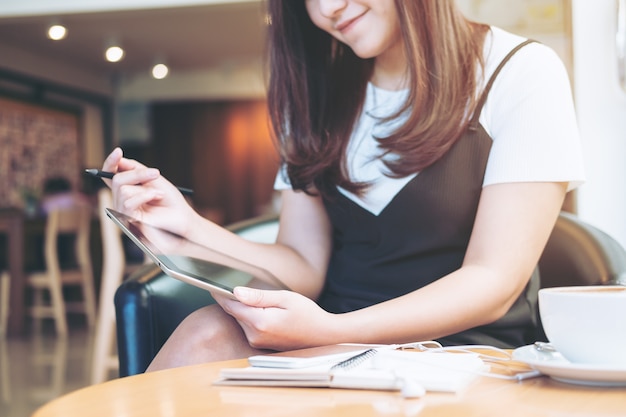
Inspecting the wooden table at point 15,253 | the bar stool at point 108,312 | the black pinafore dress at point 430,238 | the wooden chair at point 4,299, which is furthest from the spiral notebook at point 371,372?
the wooden chair at point 4,299

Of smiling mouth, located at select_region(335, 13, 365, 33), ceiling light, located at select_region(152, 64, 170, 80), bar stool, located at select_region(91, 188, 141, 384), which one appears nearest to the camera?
smiling mouth, located at select_region(335, 13, 365, 33)

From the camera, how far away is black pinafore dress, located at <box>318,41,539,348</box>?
3.66ft

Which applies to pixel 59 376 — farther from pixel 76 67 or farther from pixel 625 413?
pixel 76 67

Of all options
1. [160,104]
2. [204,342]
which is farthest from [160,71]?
[204,342]

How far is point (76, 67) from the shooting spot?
29.5 feet

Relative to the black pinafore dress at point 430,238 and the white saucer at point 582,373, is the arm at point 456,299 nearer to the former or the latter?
the black pinafore dress at point 430,238

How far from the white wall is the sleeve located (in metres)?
Answer: 1.65

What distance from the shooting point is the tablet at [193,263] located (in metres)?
0.79

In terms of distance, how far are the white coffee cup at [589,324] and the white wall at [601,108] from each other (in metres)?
2.12

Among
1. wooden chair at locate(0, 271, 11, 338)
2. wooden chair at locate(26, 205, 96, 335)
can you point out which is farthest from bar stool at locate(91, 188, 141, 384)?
wooden chair at locate(0, 271, 11, 338)

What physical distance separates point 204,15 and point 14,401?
4.69 m

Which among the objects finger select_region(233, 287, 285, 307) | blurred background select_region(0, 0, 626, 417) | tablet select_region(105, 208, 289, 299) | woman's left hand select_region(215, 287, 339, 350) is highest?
blurred background select_region(0, 0, 626, 417)

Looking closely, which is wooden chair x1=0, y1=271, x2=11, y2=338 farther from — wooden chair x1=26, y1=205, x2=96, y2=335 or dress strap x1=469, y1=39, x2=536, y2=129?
dress strap x1=469, y1=39, x2=536, y2=129

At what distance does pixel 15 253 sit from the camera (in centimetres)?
535
